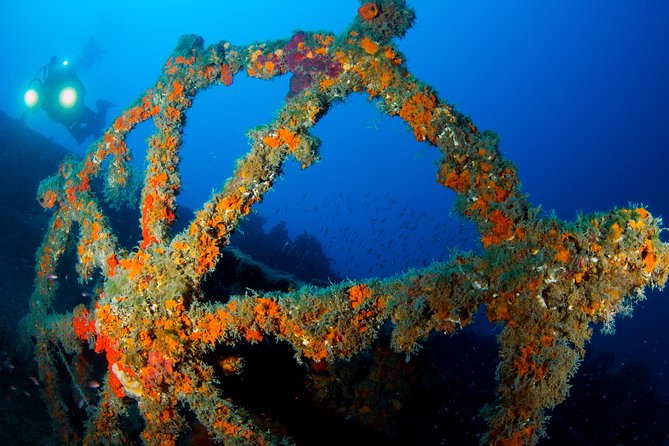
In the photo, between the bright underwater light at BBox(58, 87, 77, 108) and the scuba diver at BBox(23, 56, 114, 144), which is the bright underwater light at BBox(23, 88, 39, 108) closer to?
the scuba diver at BBox(23, 56, 114, 144)

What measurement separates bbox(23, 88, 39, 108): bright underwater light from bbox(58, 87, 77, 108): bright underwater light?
1003mm

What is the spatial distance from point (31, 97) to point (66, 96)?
1.49 m

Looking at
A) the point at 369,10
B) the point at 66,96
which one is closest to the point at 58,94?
the point at 66,96

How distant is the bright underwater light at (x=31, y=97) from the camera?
1886 centimetres

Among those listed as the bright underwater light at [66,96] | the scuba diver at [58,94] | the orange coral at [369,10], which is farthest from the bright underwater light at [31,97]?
the orange coral at [369,10]

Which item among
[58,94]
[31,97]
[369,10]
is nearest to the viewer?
[369,10]

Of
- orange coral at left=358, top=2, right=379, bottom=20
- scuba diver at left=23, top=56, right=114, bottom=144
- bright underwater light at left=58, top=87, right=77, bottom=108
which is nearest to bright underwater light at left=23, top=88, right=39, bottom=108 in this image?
scuba diver at left=23, top=56, right=114, bottom=144

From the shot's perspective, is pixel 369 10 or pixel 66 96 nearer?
pixel 369 10

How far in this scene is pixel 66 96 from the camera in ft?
64.5

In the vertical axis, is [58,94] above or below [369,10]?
above

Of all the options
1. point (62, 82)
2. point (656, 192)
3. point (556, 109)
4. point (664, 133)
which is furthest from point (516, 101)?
point (62, 82)

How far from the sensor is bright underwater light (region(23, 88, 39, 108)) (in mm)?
18859

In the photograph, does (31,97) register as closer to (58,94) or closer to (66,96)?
(58,94)

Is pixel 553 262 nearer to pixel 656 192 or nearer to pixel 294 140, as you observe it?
pixel 294 140
